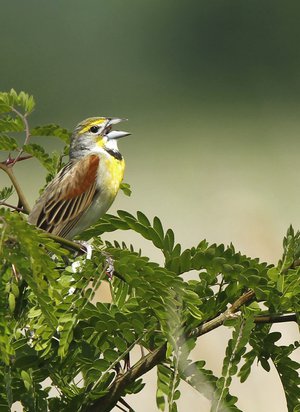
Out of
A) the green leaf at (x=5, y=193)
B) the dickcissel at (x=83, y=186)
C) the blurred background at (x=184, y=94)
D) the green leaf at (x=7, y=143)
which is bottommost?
the green leaf at (x=5, y=193)

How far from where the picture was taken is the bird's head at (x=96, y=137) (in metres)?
2.07

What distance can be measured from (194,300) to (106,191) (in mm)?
849

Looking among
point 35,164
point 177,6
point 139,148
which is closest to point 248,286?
point 35,164

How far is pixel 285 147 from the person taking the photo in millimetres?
4461

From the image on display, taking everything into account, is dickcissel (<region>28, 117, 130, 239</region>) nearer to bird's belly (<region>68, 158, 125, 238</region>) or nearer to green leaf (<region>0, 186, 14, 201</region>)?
bird's belly (<region>68, 158, 125, 238</region>)

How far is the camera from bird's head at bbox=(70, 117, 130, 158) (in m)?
2.07

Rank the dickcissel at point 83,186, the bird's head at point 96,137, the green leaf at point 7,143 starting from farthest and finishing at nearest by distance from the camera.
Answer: the bird's head at point 96,137 → the dickcissel at point 83,186 → the green leaf at point 7,143

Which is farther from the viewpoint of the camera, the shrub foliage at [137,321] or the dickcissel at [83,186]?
the dickcissel at [83,186]

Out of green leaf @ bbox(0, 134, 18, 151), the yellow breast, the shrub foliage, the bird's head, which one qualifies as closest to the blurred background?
the bird's head

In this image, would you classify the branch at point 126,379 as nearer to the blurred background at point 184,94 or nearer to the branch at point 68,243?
the branch at point 68,243

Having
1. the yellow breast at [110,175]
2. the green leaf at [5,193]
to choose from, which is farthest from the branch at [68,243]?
the yellow breast at [110,175]

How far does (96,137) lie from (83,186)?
1.05 ft

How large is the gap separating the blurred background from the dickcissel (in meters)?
1.39

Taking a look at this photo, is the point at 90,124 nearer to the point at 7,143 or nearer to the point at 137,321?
the point at 7,143
